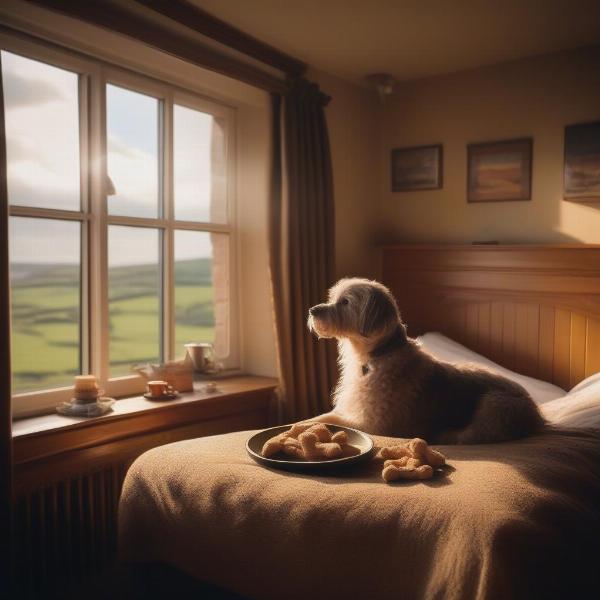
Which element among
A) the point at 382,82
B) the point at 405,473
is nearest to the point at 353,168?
the point at 382,82

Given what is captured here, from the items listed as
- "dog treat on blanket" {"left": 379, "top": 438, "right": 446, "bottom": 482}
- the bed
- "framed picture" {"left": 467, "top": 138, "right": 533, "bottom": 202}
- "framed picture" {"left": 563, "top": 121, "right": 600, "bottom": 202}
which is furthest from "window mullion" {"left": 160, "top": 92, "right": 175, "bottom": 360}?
"framed picture" {"left": 563, "top": 121, "right": 600, "bottom": 202}

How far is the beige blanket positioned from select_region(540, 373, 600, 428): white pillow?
1.47 feet

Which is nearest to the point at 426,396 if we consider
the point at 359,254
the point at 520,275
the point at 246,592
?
the point at 246,592

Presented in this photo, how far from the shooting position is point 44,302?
2.50 meters

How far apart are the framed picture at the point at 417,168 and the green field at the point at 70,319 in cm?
152

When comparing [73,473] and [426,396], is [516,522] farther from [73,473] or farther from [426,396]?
[73,473]

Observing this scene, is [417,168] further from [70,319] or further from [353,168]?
[70,319]

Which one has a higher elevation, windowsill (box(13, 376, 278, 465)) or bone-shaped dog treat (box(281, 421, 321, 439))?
bone-shaped dog treat (box(281, 421, 321, 439))

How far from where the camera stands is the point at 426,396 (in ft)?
6.16

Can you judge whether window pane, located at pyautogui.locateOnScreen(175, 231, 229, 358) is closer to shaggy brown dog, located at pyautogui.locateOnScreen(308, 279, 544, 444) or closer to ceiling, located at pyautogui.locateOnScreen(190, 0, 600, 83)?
ceiling, located at pyautogui.locateOnScreen(190, 0, 600, 83)

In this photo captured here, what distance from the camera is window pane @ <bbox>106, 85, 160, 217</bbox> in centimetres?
273

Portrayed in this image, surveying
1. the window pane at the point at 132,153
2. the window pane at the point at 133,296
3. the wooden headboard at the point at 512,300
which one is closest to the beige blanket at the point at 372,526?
the window pane at the point at 133,296

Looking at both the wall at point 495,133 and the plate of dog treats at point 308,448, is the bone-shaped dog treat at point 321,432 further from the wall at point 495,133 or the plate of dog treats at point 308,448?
the wall at point 495,133

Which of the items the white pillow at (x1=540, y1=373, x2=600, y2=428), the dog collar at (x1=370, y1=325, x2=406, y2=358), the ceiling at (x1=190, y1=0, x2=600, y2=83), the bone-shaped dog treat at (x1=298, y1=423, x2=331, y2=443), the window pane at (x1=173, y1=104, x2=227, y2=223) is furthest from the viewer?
the window pane at (x1=173, y1=104, x2=227, y2=223)
